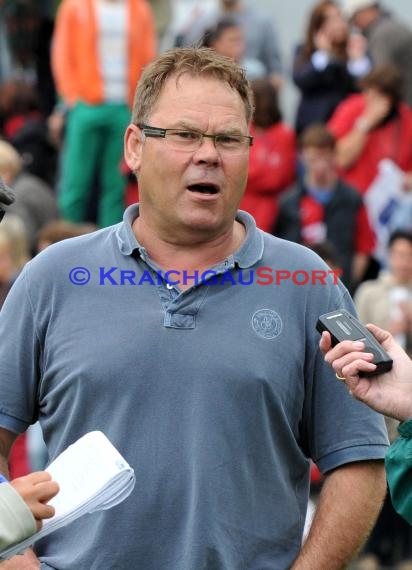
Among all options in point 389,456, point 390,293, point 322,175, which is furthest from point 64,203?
point 389,456

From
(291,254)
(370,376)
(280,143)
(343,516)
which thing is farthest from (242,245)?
(280,143)

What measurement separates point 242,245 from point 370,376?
0.71 metres

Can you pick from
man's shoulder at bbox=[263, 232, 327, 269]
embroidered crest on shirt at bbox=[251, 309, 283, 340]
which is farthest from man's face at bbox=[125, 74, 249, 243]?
embroidered crest on shirt at bbox=[251, 309, 283, 340]

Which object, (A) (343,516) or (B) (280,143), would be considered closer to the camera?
(A) (343,516)

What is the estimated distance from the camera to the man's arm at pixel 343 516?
420 centimetres

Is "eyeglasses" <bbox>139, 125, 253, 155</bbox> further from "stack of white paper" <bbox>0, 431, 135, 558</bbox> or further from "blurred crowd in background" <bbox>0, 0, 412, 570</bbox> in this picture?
"blurred crowd in background" <bbox>0, 0, 412, 570</bbox>

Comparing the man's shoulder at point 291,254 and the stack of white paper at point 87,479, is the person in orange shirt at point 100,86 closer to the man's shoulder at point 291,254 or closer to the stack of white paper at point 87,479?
the man's shoulder at point 291,254

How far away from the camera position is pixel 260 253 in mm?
4391

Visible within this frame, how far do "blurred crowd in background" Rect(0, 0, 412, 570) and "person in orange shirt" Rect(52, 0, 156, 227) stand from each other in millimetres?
11

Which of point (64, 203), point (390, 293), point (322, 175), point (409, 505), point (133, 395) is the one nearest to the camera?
point (409, 505)

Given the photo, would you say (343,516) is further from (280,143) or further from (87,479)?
(280,143)

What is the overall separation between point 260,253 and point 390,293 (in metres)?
4.48

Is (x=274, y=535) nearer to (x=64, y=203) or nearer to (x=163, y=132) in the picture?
(x=163, y=132)

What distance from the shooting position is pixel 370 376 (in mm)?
3961
